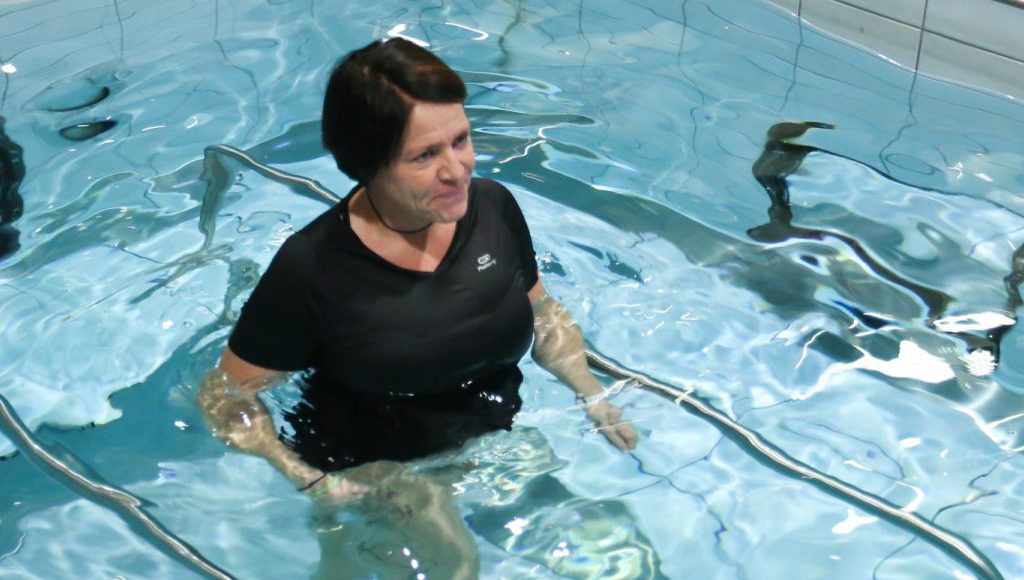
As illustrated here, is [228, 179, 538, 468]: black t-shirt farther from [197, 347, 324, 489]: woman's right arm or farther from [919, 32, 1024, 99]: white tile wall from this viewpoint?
[919, 32, 1024, 99]: white tile wall

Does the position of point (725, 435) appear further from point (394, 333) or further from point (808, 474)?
point (394, 333)

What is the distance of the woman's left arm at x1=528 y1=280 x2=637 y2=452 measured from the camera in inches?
102

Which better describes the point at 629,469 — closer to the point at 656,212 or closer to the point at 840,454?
the point at 840,454

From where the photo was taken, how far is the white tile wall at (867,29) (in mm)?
4500

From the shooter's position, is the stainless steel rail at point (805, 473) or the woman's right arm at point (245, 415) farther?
the stainless steel rail at point (805, 473)

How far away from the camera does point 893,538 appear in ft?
8.67

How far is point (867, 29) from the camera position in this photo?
4598 mm

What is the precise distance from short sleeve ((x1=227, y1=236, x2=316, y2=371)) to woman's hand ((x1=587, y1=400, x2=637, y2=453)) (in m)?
0.69

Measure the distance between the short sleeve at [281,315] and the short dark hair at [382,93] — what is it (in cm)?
21

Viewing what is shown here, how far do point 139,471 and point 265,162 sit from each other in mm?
1396

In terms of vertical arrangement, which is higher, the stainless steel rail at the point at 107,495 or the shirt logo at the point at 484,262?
the shirt logo at the point at 484,262

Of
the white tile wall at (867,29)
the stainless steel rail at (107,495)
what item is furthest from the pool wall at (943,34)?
the stainless steel rail at (107,495)

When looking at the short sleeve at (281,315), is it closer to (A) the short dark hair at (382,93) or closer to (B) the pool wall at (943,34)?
(A) the short dark hair at (382,93)

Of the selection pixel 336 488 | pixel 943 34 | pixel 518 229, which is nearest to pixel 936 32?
pixel 943 34
